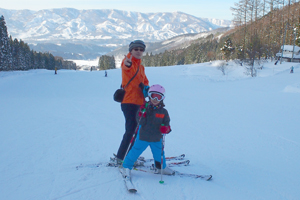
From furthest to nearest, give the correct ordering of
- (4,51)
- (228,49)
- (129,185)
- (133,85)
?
(228,49) → (4,51) → (133,85) → (129,185)

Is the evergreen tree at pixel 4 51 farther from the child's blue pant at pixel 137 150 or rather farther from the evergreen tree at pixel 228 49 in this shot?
the evergreen tree at pixel 228 49

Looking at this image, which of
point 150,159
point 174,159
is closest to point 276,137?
point 174,159

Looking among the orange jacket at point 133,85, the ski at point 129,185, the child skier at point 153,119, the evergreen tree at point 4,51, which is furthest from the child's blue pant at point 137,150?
the evergreen tree at point 4,51

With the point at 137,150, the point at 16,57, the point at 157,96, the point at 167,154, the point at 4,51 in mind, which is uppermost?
the point at 4,51

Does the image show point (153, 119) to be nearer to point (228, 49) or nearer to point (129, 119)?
point (129, 119)

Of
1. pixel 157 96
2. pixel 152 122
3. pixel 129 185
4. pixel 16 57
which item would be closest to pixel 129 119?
pixel 152 122

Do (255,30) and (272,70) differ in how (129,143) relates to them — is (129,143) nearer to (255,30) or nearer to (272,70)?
(272,70)

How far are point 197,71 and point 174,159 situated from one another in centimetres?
3417

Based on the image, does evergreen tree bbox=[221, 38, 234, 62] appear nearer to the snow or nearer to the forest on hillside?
the forest on hillside

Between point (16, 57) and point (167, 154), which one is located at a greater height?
point (16, 57)

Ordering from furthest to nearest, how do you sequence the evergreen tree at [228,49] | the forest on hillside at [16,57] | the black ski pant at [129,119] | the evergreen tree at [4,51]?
the evergreen tree at [228,49] < the forest on hillside at [16,57] < the evergreen tree at [4,51] < the black ski pant at [129,119]

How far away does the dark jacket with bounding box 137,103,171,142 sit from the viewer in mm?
2924

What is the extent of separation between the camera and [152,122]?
9.62 ft

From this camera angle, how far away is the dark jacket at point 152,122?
292 centimetres
